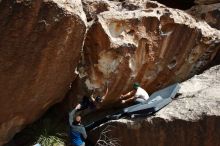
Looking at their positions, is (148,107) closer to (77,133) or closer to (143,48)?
(77,133)

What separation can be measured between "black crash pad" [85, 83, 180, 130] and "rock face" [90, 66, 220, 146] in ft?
0.44

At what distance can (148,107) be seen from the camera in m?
9.68

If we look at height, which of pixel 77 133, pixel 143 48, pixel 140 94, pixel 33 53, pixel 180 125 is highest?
pixel 33 53

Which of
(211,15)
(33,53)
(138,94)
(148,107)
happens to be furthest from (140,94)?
(211,15)

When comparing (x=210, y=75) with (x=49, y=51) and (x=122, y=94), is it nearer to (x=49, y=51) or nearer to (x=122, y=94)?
(x=122, y=94)

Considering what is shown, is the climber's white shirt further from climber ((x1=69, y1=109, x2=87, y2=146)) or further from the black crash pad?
climber ((x1=69, y1=109, x2=87, y2=146))

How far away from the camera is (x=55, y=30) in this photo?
871 cm

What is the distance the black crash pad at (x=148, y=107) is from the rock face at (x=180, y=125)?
5.3 inches

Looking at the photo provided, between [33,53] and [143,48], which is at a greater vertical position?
[33,53]

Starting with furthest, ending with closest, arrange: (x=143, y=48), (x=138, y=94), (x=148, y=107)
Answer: (x=143, y=48)
(x=138, y=94)
(x=148, y=107)

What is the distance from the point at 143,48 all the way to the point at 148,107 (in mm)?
1754

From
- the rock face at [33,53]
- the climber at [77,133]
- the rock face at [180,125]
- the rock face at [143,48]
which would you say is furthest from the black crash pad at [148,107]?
the rock face at [33,53]

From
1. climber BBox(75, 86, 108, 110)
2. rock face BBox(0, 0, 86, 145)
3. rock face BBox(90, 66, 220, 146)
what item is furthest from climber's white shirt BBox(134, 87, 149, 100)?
rock face BBox(0, 0, 86, 145)

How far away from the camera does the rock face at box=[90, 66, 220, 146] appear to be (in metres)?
9.09
